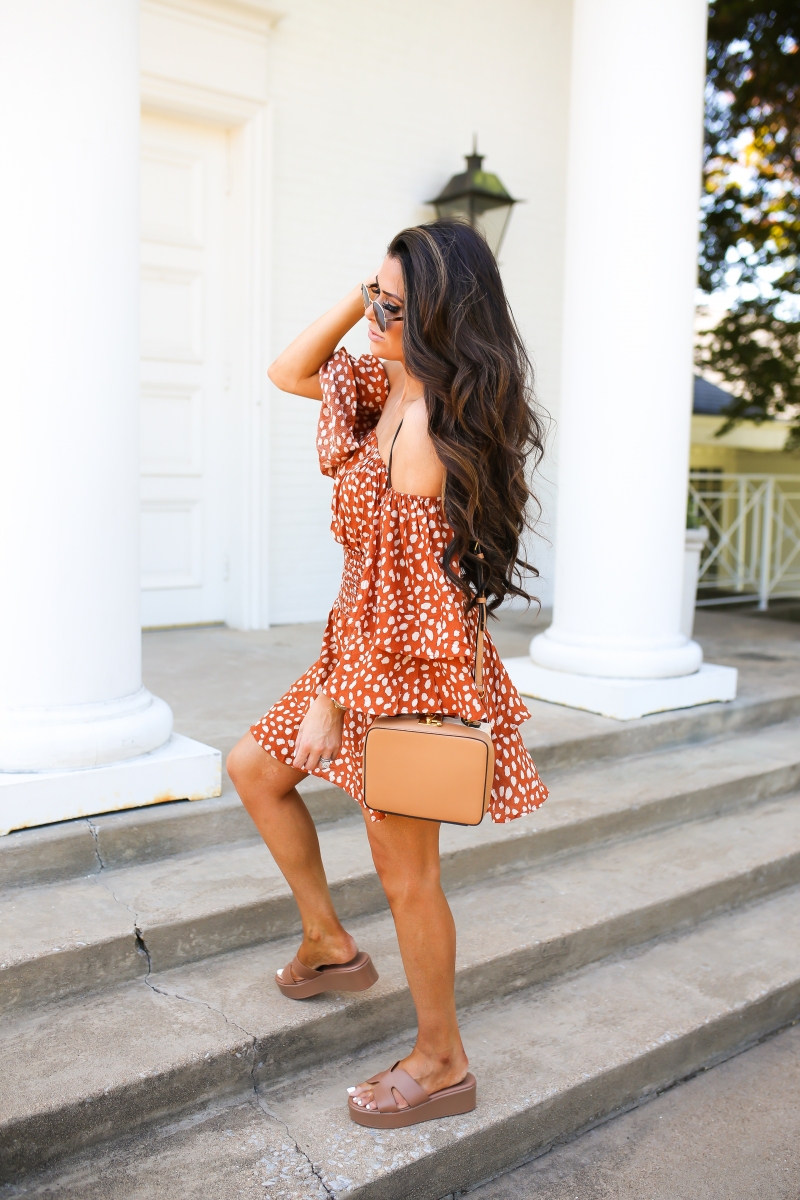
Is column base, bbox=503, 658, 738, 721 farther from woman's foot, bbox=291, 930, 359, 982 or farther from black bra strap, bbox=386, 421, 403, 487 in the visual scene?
black bra strap, bbox=386, 421, 403, 487

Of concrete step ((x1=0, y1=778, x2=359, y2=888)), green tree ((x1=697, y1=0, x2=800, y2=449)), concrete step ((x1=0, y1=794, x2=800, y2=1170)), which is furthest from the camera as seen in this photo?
green tree ((x1=697, y1=0, x2=800, y2=449))

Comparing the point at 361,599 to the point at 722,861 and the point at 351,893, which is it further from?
the point at 722,861

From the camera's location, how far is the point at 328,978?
231 centimetres

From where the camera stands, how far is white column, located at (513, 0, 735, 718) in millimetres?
4039

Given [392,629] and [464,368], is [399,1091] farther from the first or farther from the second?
[464,368]

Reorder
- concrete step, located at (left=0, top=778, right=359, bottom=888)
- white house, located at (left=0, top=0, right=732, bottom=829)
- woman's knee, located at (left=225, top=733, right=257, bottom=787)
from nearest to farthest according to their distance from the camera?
1. woman's knee, located at (left=225, top=733, right=257, bottom=787)
2. concrete step, located at (left=0, top=778, right=359, bottom=888)
3. white house, located at (left=0, top=0, right=732, bottom=829)

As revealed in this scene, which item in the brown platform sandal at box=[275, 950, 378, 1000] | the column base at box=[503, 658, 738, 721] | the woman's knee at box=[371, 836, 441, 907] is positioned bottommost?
the brown platform sandal at box=[275, 950, 378, 1000]

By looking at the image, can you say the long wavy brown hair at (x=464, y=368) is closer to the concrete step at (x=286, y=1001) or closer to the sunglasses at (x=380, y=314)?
the sunglasses at (x=380, y=314)

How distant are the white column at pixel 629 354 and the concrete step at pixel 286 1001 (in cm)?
100

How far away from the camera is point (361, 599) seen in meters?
1.89

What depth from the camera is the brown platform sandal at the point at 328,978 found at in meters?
2.31

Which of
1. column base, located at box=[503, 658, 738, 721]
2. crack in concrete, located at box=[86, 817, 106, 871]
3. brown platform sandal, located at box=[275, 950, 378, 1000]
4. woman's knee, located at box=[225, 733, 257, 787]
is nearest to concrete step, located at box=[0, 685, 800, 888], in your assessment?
crack in concrete, located at box=[86, 817, 106, 871]

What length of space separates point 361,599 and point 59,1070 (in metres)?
1.10

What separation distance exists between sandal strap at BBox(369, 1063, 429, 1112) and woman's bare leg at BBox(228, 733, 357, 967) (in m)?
0.32
